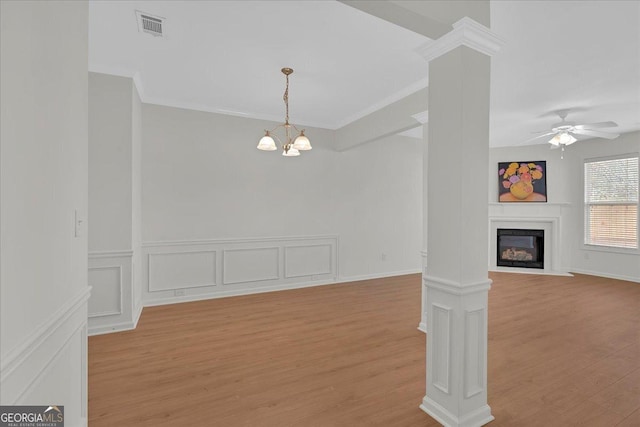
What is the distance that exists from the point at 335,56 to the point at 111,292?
11.8 feet

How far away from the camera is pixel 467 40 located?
198cm

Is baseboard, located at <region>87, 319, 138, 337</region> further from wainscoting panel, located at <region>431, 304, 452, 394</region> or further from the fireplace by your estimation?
the fireplace

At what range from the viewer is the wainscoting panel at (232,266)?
4586mm

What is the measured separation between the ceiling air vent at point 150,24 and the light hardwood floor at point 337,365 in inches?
117

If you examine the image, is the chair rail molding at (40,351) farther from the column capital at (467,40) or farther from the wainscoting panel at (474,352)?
Result: the column capital at (467,40)

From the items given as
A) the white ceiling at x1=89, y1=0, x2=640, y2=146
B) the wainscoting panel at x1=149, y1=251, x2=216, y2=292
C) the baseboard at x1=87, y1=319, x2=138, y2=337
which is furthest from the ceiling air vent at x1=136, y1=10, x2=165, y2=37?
the baseboard at x1=87, y1=319, x2=138, y2=337

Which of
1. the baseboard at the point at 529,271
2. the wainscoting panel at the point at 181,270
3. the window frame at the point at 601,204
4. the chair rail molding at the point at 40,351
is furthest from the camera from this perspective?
the baseboard at the point at 529,271

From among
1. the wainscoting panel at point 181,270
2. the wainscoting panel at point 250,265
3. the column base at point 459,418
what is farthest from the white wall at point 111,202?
the column base at point 459,418

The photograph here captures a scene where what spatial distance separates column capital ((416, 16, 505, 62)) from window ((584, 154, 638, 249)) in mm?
6330

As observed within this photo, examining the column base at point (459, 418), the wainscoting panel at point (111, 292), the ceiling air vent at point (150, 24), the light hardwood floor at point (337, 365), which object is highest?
the ceiling air vent at point (150, 24)

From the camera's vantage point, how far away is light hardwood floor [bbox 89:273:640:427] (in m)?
2.16

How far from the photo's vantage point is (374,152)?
650cm

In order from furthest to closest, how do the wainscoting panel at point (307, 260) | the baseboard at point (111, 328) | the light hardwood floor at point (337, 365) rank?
1. the wainscoting panel at point (307, 260)
2. the baseboard at point (111, 328)
3. the light hardwood floor at point (337, 365)

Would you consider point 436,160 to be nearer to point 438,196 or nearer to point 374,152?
point 438,196
